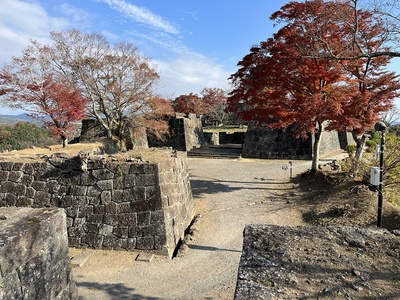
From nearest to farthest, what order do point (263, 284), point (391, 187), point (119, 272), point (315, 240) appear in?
1. point (263, 284)
2. point (315, 240)
3. point (119, 272)
4. point (391, 187)

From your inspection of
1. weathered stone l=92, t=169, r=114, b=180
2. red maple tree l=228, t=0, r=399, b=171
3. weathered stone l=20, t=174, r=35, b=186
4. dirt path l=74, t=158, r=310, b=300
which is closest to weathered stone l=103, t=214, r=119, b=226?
dirt path l=74, t=158, r=310, b=300

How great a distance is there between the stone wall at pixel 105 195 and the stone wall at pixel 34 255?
2.86m

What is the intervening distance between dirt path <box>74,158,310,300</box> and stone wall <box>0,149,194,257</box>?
352 millimetres

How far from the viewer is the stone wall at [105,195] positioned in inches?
225

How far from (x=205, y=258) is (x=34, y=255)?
367 cm

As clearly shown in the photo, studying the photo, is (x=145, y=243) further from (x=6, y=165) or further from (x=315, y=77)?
(x=315, y=77)

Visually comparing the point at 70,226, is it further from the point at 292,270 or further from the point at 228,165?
the point at 228,165

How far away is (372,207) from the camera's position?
7.00 meters

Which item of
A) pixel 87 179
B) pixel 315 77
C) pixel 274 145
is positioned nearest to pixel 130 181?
pixel 87 179

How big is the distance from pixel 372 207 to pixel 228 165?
25.4ft

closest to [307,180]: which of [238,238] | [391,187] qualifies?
[391,187]

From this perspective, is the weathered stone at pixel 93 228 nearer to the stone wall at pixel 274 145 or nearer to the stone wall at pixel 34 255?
the stone wall at pixel 34 255

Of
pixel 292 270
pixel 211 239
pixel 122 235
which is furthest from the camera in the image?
pixel 211 239

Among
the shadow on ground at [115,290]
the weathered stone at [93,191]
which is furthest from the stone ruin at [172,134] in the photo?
the shadow on ground at [115,290]
